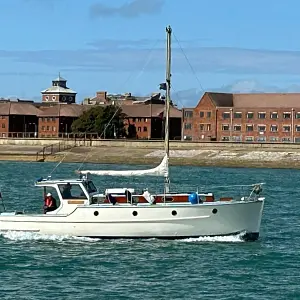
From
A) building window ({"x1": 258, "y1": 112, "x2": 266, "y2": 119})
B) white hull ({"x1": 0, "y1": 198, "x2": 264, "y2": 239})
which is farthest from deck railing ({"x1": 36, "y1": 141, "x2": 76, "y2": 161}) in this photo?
white hull ({"x1": 0, "y1": 198, "x2": 264, "y2": 239})

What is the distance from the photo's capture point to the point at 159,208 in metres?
38.5

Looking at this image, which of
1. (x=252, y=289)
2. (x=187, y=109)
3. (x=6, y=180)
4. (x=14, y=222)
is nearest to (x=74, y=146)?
(x=187, y=109)

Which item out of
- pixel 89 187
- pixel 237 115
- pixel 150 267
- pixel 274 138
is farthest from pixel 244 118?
pixel 150 267

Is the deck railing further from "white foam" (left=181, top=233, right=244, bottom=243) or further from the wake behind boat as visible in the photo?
"white foam" (left=181, top=233, right=244, bottom=243)

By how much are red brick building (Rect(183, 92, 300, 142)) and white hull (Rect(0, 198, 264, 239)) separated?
12316 cm

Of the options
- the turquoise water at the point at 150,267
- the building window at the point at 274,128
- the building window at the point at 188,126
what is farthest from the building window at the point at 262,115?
the turquoise water at the point at 150,267

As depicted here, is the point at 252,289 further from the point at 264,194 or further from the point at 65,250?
the point at 264,194

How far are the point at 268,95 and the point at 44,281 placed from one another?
144m

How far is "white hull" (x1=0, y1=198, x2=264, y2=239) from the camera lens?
1521 inches

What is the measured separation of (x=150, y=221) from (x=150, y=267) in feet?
14.6

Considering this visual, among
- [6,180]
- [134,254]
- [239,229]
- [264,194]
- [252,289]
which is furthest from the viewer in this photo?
[6,180]

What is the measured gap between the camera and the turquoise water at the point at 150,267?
3048 cm

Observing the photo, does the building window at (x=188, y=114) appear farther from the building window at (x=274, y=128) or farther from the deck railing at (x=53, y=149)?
the deck railing at (x=53, y=149)

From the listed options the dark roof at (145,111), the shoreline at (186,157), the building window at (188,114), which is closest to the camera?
the shoreline at (186,157)
